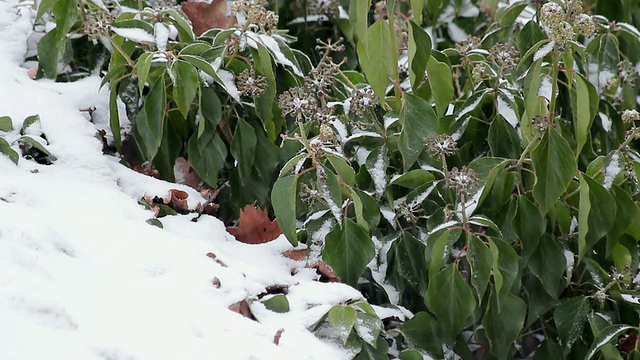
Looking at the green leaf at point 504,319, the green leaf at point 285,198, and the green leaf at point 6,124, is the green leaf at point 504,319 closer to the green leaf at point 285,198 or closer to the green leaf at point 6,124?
the green leaf at point 285,198

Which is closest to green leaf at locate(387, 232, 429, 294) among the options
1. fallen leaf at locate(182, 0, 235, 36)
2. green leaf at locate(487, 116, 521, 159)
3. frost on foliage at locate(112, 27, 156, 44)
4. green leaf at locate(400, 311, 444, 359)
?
green leaf at locate(400, 311, 444, 359)

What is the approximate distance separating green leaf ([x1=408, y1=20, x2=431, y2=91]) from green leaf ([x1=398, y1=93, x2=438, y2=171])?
9cm

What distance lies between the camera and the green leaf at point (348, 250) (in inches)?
72.1

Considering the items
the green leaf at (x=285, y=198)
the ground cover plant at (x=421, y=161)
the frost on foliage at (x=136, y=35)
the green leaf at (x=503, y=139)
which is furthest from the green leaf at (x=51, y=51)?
the green leaf at (x=503, y=139)

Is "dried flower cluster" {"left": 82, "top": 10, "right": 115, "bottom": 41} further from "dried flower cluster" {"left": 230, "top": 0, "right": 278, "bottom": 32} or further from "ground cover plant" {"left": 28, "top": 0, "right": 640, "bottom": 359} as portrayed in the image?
"dried flower cluster" {"left": 230, "top": 0, "right": 278, "bottom": 32}

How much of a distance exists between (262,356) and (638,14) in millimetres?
2242

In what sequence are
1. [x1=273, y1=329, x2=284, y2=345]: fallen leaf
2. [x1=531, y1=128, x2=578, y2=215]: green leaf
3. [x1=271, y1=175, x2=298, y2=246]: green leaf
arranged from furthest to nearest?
[x1=271, y1=175, x2=298, y2=246]: green leaf < [x1=531, y1=128, x2=578, y2=215]: green leaf < [x1=273, y1=329, x2=284, y2=345]: fallen leaf

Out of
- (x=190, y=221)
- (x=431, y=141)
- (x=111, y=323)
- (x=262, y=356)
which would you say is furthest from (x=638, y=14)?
(x=111, y=323)

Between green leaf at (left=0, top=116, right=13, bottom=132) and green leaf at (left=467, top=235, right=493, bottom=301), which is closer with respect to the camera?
green leaf at (left=467, top=235, right=493, bottom=301)

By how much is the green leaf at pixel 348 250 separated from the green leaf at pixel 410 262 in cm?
13

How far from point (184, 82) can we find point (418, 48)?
0.62m

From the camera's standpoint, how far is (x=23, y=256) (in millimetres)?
1553

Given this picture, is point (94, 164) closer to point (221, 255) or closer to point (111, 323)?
point (221, 255)

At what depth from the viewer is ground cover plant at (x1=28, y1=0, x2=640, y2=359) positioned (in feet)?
5.80
